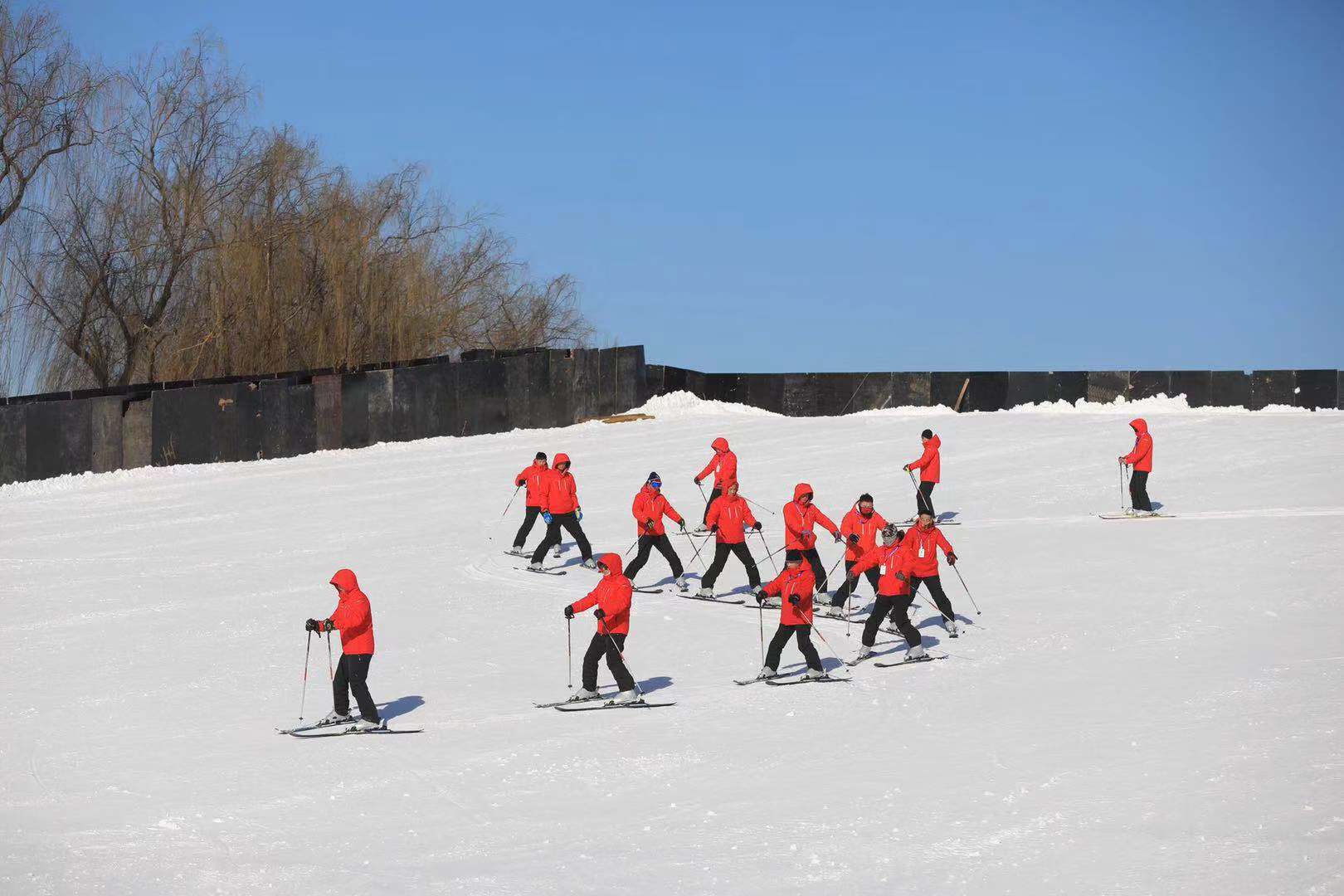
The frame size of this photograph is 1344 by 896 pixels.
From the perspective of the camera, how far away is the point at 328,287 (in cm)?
3872

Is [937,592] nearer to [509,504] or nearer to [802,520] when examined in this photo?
[802,520]

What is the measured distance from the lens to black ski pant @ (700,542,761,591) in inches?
655

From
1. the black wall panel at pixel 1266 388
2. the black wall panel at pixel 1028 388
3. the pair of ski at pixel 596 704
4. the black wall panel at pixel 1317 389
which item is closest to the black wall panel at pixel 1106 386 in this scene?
the black wall panel at pixel 1028 388

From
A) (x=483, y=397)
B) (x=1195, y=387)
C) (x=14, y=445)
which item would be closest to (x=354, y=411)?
(x=483, y=397)

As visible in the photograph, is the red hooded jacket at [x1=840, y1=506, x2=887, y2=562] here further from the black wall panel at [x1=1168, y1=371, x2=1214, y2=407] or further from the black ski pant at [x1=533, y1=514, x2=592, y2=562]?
the black wall panel at [x1=1168, y1=371, x2=1214, y2=407]

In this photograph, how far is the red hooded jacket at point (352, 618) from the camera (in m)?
11.9

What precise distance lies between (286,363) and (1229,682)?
29.1 metres

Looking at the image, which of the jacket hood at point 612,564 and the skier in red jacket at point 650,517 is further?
the skier in red jacket at point 650,517

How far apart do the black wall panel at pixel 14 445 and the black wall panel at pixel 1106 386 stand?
21850 millimetres

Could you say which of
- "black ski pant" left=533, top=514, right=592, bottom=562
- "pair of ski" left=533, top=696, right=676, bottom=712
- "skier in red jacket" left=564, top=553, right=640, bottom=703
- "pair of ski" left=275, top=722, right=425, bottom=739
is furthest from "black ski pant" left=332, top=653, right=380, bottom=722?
"black ski pant" left=533, top=514, right=592, bottom=562

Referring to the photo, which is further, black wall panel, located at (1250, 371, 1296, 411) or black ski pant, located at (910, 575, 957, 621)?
black wall panel, located at (1250, 371, 1296, 411)

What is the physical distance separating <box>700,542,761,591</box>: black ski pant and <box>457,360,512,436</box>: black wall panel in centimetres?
1573

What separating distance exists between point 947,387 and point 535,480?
1801cm

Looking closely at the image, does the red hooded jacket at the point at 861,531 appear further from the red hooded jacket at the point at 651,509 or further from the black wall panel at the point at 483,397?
the black wall panel at the point at 483,397
